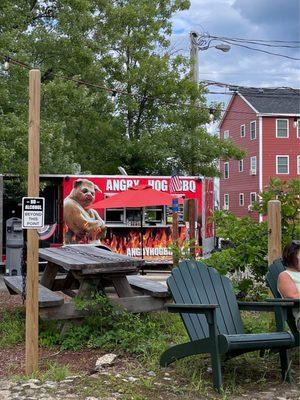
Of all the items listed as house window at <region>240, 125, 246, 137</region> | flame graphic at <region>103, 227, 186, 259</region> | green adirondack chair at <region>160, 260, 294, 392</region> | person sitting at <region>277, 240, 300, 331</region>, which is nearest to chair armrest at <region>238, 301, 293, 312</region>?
green adirondack chair at <region>160, 260, 294, 392</region>

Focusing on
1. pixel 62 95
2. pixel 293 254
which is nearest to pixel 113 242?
pixel 62 95

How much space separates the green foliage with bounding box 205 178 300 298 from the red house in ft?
98.9

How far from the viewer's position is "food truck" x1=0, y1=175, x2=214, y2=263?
50.0 feet

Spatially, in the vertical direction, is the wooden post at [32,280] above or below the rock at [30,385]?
above

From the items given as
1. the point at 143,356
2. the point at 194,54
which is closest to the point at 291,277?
the point at 143,356

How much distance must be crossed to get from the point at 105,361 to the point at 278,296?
5.35 ft

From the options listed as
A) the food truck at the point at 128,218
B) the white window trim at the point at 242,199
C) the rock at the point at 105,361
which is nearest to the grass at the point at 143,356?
the rock at the point at 105,361

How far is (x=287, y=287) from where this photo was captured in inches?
193

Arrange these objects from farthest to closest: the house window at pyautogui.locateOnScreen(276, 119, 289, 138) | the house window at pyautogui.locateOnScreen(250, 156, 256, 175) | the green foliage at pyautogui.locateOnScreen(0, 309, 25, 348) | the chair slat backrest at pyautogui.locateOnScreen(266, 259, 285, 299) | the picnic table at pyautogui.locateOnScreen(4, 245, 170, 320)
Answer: the house window at pyautogui.locateOnScreen(250, 156, 256, 175), the house window at pyautogui.locateOnScreen(276, 119, 289, 138), the green foliage at pyautogui.locateOnScreen(0, 309, 25, 348), the picnic table at pyautogui.locateOnScreen(4, 245, 170, 320), the chair slat backrest at pyautogui.locateOnScreen(266, 259, 285, 299)

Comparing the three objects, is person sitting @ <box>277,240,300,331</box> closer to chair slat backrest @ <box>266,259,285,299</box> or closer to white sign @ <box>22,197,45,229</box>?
chair slat backrest @ <box>266,259,285,299</box>

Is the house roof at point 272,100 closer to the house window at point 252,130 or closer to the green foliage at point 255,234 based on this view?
the house window at point 252,130

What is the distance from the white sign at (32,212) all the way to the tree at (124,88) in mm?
13158

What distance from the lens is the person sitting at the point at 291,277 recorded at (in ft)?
16.0

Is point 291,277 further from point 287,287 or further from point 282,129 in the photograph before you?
point 282,129
